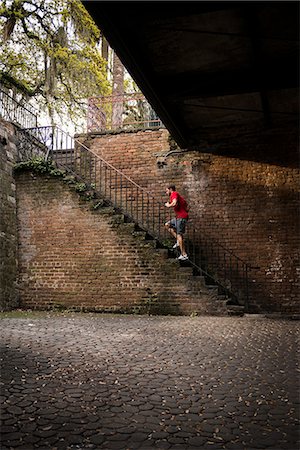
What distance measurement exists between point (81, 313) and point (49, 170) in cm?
415

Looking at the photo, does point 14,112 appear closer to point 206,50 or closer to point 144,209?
point 144,209

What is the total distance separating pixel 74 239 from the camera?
9695 mm

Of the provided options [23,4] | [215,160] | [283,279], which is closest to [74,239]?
[215,160]

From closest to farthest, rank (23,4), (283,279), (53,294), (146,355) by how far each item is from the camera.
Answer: (146,355)
(283,279)
(53,294)
(23,4)

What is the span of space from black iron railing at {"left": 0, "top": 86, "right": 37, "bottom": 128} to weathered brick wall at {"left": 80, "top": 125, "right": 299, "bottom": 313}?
4.83 meters

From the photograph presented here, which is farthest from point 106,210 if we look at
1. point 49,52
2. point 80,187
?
point 49,52

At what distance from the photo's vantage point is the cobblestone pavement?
97.0 inches

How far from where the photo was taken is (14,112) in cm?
1159

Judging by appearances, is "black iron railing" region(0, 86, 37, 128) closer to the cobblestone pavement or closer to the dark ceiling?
the dark ceiling

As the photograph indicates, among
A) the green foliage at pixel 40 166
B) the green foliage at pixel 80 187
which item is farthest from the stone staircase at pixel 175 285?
the green foliage at pixel 40 166

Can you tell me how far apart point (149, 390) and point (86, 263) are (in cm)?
632

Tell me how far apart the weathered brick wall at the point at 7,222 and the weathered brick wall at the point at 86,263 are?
0.76ft

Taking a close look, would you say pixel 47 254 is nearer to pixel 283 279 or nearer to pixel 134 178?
pixel 134 178

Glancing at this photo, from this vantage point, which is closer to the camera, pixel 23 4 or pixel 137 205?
pixel 137 205
